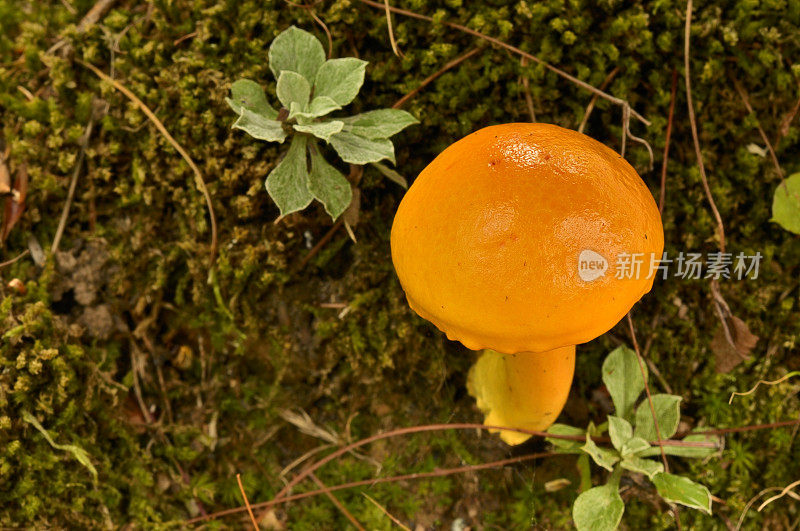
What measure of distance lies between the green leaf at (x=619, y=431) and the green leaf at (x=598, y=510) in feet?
0.58

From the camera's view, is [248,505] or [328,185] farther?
[248,505]

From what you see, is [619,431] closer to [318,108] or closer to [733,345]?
[733,345]

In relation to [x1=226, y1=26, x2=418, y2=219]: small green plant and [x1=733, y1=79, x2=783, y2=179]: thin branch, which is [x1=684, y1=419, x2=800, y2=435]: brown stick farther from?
[x1=226, y1=26, x2=418, y2=219]: small green plant

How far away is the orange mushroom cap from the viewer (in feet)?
4.90

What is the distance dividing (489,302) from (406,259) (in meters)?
0.29

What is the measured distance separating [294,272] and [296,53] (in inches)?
33.9

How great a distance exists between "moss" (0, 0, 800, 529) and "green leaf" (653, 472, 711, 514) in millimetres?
252

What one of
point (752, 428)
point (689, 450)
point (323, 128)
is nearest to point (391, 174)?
point (323, 128)

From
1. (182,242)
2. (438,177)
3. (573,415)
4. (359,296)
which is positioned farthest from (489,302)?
(182,242)

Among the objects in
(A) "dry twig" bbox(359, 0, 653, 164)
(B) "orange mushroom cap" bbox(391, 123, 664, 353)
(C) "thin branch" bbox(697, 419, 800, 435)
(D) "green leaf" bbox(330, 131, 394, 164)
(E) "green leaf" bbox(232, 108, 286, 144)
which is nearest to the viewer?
(B) "orange mushroom cap" bbox(391, 123, 664, 353)

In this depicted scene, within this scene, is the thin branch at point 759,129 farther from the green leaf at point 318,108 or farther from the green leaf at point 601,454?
the green leaf at point 318,108

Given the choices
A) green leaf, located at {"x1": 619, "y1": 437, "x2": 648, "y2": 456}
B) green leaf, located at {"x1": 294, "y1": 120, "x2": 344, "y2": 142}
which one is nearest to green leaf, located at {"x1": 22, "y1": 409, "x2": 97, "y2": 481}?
green leaf, located at {"x1": 294, "y1": 120, "x2": 344, "y2": 142}

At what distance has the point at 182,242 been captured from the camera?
243 centimetres

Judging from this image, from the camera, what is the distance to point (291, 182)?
6.88ft
